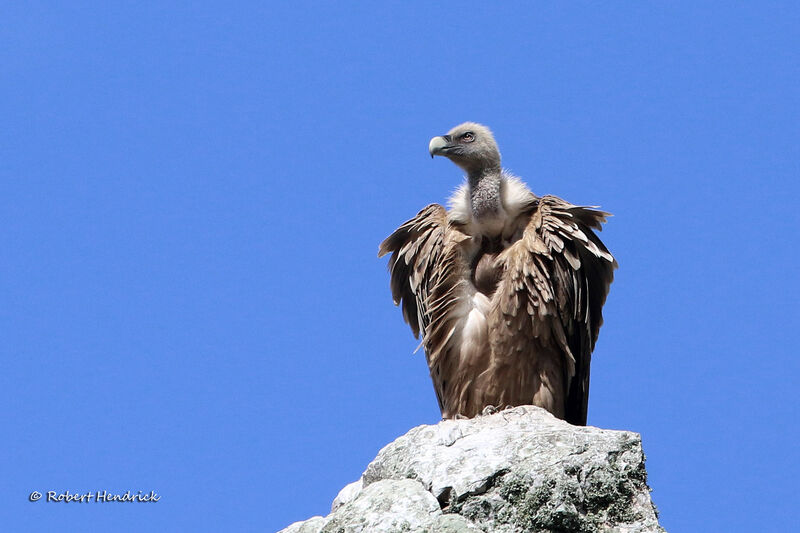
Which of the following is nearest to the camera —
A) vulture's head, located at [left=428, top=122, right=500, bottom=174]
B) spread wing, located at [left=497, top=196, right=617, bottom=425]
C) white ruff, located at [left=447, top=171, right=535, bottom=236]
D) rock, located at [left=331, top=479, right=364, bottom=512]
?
rock, located at [left=331, top=479, right=364, bottom=512]

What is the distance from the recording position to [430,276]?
1052cm

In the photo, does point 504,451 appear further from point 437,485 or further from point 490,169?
point 490,169

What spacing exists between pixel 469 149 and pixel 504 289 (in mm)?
1344

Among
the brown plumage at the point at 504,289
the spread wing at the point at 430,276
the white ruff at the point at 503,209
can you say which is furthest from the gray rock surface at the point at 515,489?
the white ruff at the point at 503,209

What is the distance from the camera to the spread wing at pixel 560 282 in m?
9.89

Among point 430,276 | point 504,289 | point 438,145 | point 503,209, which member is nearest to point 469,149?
point 438,145

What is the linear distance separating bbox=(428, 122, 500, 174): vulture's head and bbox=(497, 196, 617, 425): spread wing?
62 cm

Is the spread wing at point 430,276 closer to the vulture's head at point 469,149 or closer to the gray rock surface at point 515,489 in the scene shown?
the vulture's head at point 469,149

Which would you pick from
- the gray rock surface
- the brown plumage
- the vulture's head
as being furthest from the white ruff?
the gray rock surface

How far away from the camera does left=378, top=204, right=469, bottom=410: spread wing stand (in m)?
10.3

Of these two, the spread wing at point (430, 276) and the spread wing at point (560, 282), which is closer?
the spread wing at point (560, 282)

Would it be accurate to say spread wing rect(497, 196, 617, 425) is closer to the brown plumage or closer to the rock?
the brown plumage

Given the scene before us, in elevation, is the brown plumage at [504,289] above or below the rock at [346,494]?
above

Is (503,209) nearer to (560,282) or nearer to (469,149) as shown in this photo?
(469,149)
